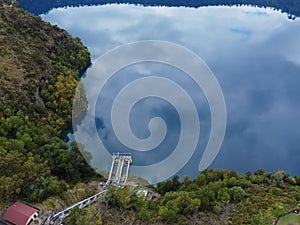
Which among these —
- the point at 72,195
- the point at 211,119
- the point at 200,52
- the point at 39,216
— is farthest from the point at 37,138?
the point at 200,52

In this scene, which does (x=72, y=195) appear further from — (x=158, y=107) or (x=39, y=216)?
(x=158, y=107)

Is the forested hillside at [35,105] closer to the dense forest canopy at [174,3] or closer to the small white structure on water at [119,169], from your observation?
the small white structure on water at [119,169]

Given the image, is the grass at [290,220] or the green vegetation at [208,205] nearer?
the grass at [290,220]

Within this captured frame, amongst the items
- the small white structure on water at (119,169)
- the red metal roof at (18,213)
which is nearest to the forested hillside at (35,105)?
Answer: the red metal roof at (18,213)

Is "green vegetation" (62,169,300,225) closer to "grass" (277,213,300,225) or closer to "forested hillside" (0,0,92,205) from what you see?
"grass" (277,213,300,225)

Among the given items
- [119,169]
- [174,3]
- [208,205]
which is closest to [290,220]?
[208,205]

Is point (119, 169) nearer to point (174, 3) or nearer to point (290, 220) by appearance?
point (290, 220)

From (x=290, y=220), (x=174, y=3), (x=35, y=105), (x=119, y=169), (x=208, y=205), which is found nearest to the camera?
(x=290, y=220)
